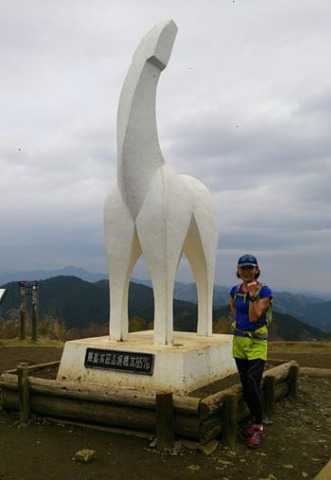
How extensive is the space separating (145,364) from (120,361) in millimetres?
381

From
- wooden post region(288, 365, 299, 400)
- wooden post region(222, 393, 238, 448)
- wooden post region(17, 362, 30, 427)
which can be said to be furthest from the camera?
wooden post region(288, 365, 299, 400)

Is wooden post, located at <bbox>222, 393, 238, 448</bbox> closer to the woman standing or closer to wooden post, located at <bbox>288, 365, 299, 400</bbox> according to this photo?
the woman standing

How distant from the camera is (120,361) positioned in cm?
641

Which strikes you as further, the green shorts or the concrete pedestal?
the concrete pedestal

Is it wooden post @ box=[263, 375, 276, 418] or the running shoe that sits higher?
wooden post @ box=[263, 375, 276, 418]

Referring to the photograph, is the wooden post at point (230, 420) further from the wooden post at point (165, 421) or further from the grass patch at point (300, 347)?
the grass patch at point (300, 347)

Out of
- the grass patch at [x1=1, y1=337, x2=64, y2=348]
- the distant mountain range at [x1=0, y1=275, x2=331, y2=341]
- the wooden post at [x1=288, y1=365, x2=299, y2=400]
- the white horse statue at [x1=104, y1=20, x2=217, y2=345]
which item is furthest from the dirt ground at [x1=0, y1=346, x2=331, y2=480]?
the distant mountain range at [x1=0, y1=275, x2=331, y2=341]

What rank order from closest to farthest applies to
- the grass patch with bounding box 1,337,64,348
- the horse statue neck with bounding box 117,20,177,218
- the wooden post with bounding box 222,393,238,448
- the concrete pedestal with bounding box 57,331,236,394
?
the wooden post with bounding box 222,393,238,448 → the concrete pedestal with bounding box 57,331,236,394 → the horse statue neck with bounding box 117,20,177,218 → the grass patch with bounding box 1,337,64,348

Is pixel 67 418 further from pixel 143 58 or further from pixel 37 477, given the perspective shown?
pixel 143 58

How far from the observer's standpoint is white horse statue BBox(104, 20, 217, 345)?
6.78 meters

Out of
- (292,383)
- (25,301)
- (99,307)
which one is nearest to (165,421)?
(292,383)

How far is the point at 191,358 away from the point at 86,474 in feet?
7.45

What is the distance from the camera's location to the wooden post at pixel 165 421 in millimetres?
4875

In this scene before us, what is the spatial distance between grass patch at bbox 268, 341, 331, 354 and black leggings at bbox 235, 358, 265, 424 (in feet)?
24.4
